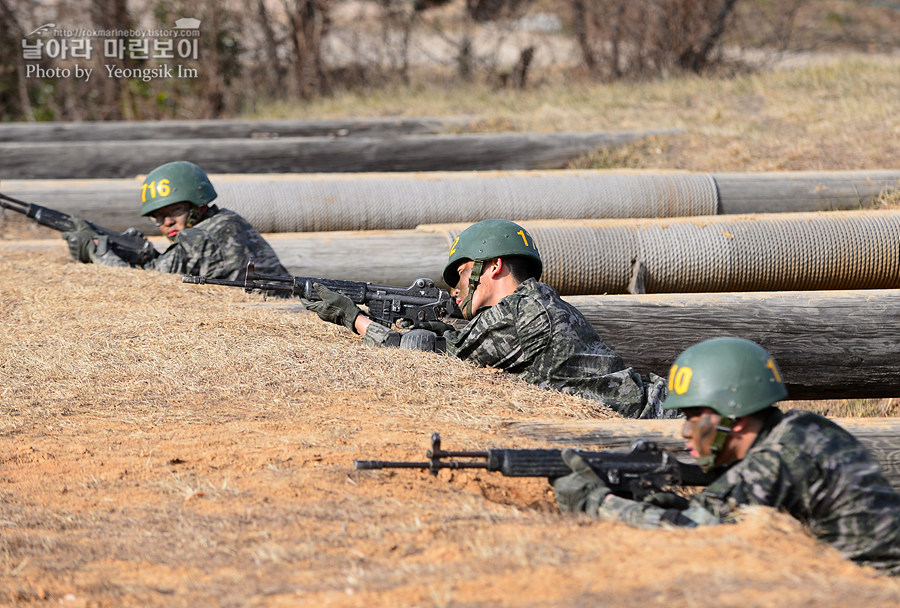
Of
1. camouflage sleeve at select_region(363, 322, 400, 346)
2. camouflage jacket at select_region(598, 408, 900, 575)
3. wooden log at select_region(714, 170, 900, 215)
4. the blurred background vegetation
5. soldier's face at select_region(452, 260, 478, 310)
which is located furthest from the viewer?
the blurred background vegetation

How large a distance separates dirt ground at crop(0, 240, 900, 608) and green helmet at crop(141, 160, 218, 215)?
1.60 m

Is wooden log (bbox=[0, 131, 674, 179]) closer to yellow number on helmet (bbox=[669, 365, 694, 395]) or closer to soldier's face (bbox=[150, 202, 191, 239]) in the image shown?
soldier's face (bbox=[150, 202, 191, 239])

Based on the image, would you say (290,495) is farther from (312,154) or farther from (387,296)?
(312,154)

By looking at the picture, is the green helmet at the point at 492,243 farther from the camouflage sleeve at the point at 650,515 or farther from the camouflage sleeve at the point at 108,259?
the camouflage sleeve at the point at 108,259

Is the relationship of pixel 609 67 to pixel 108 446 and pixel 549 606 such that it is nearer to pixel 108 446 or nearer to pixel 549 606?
pixel 108 446

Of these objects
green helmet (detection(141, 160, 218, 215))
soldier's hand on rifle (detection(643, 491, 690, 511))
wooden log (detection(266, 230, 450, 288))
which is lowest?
soldier's hand on rifle (detection(643, 491, 690, 511))

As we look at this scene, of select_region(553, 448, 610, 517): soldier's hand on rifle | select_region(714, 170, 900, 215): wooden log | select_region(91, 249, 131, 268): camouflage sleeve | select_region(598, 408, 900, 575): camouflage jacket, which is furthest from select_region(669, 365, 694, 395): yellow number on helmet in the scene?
select_region(714, 170, 900, 215): wooden log

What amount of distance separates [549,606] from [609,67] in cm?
1644

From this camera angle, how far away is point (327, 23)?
61.3 feet

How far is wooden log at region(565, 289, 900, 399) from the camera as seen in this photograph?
6602mm

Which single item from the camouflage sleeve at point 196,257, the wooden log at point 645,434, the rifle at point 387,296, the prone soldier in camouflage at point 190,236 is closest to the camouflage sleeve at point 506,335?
the rifle at point 387,296

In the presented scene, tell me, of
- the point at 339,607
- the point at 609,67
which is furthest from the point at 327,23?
the point at 339,607

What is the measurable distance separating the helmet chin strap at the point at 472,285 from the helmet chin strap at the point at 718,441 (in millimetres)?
2119

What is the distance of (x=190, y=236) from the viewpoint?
307 inches
